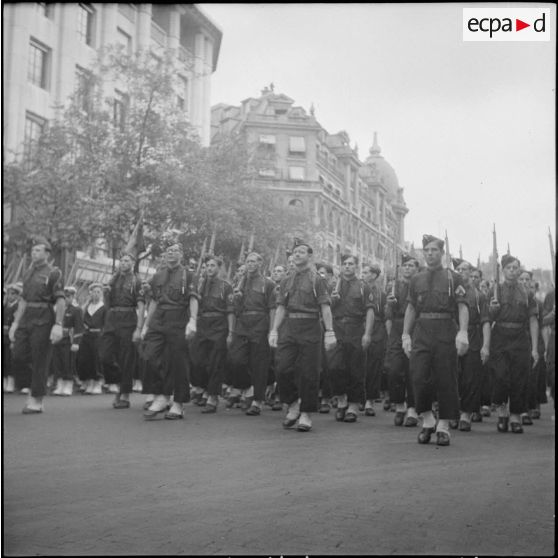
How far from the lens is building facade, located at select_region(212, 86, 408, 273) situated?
6.19 m

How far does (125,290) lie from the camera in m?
10.6

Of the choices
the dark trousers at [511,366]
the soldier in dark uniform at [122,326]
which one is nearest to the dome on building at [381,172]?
the dark trousers at [511,366]

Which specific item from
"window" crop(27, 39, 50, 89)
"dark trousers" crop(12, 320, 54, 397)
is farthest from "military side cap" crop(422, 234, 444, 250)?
"dark trousers" crop(12, 320, 54, 397)

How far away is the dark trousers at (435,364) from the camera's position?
7668 mm

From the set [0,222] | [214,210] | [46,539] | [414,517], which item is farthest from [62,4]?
[214,210]

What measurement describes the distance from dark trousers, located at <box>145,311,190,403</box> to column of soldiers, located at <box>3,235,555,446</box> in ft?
0.04

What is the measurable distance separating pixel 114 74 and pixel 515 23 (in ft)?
16.7

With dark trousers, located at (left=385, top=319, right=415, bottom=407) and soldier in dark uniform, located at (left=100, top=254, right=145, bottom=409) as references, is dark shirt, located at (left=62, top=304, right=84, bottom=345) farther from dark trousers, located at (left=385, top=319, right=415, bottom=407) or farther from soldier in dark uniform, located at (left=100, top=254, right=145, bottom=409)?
dark trousers, located at (left=385, top=319, right=415, bottom=407)

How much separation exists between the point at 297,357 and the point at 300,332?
28cm

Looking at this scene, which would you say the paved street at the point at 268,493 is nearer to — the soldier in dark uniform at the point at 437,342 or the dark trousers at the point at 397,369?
the soldier in dark uniform at the point at 437,342

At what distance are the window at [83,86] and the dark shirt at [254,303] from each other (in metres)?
A: 3.33

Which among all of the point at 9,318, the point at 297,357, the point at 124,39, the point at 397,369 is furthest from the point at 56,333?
the point at 124,39

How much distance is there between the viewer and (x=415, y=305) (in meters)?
7.87

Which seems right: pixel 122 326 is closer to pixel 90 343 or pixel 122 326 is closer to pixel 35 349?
pixel 35 349
